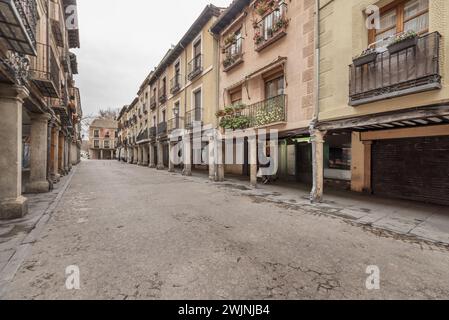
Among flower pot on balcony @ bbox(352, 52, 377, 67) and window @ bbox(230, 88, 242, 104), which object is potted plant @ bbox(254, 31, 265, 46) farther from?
flower pot on balcony @ bbox(352, 52, 377, 67)

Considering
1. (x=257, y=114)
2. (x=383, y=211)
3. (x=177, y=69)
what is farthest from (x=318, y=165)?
(x=177, y=69)

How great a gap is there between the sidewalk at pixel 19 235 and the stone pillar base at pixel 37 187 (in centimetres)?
188

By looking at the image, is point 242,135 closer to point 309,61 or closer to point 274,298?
point 309,61

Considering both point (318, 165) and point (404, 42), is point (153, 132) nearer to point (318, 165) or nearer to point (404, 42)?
point (318, 165)

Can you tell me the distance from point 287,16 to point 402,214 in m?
7.68

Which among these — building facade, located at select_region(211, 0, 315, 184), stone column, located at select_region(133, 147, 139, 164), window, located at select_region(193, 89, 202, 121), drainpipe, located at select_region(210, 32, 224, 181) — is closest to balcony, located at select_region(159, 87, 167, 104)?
window, located at select_region(193, 89, 202, 121)

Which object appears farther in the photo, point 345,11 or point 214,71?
point 214,71

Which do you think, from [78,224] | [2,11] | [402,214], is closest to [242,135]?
[402,214]

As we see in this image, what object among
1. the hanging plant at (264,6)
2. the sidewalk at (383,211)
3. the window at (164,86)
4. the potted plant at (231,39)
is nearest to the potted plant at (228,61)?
the potted plant at (231,39)

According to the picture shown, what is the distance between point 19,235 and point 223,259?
12.5 ft

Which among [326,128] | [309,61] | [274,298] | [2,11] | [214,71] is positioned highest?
[214,71]

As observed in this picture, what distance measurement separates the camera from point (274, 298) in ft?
7.25

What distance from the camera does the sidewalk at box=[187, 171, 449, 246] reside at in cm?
427

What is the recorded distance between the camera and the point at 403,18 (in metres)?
5.29
